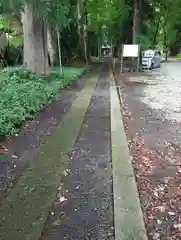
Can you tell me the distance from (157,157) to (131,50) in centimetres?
1559

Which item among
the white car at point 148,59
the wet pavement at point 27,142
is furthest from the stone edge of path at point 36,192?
the white car at point 148,59

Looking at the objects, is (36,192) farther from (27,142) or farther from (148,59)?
(148,59)

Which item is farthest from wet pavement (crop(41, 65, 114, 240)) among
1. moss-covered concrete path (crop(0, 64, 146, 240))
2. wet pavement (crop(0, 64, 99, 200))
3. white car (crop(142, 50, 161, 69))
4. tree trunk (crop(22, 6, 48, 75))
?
white car (crop(142, 50, 161, 69))

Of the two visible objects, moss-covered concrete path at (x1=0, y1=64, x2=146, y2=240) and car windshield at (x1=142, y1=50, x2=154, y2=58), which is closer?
moss-covered concrete path at (x1=0, y1=64, x2=146, y2=240)

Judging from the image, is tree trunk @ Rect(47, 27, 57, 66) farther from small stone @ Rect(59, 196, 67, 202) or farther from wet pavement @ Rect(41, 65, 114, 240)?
small stone @ Rect(59, 196, 67, 202)

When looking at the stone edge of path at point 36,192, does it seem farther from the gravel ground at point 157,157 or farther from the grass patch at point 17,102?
the gravel ground at point 157,157

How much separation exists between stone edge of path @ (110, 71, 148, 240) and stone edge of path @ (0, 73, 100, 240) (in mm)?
707

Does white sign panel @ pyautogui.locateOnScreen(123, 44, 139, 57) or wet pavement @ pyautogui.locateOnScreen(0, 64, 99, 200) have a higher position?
white sign panel @ pyautogui.locateOnScreen(123, 44, 139, 57)

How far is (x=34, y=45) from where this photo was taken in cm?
1348

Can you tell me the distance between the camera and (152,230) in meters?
3.52

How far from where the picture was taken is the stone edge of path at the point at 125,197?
11.1 feet

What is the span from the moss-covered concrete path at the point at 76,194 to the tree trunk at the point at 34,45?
7.27m

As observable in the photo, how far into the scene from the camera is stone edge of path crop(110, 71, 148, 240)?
339cm

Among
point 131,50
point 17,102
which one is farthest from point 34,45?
point 131,50
